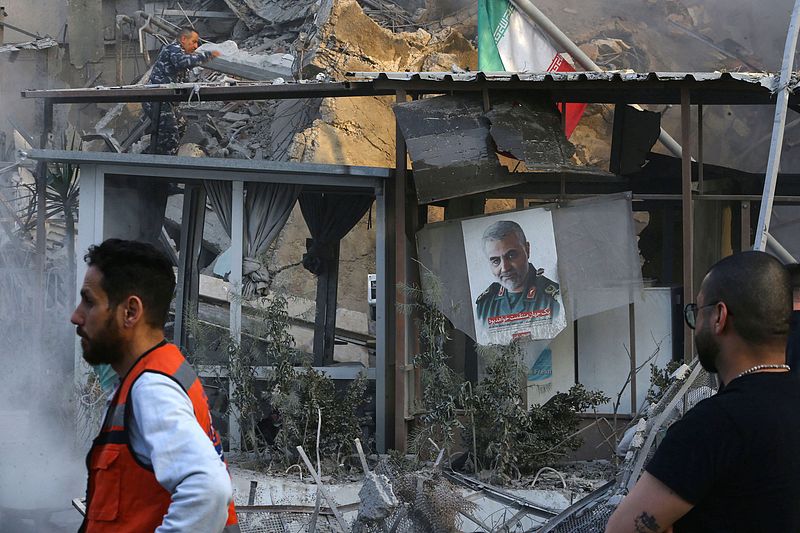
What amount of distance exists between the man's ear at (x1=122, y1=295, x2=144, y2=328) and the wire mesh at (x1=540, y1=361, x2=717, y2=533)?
292cm

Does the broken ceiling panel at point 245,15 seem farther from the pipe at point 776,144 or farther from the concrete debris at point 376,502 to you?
the concrete debris at point 376,502

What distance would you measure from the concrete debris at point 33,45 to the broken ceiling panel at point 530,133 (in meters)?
17.4

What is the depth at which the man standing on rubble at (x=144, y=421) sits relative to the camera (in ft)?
7.22

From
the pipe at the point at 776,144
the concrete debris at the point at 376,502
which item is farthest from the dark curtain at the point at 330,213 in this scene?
the concrete debris at the point at 376,502

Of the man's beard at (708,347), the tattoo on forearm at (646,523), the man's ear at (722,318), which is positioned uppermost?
the man's ear at (722,318)

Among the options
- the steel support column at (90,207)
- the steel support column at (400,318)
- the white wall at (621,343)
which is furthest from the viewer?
the steel support column at (90,207)

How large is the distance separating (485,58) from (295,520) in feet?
19.7

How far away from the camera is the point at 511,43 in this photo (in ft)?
33.3

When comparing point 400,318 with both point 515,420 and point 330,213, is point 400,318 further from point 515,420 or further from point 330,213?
point 330,213

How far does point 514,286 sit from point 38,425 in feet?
15.2

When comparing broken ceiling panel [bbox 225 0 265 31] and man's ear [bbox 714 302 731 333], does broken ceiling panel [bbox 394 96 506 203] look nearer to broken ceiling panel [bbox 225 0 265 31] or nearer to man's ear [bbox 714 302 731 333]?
man's ear [bbox 714 302 731 333]

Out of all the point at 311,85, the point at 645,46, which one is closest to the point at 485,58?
the point at 311,85

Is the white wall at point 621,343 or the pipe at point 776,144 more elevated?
the pipe at point 776,144

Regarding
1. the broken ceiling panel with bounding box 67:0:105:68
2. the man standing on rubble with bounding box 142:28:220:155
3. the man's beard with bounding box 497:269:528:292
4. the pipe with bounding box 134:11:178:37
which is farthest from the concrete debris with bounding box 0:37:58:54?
the man's beard with bounding box 497:269:528:292
